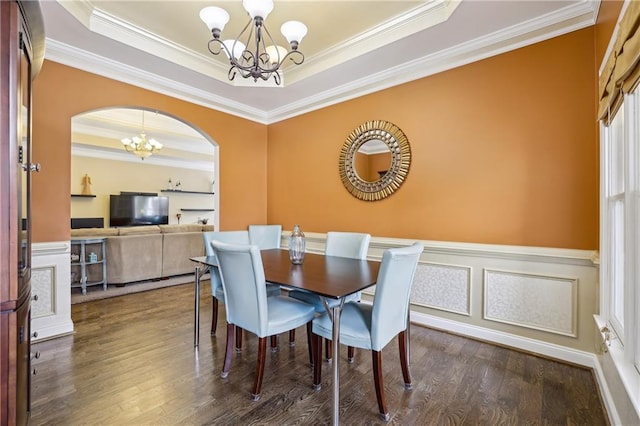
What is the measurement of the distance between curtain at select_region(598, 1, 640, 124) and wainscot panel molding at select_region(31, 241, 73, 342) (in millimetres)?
4090

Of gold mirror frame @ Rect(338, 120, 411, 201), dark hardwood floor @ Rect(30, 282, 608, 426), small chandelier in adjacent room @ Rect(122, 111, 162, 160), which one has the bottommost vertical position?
→ dark hardwood floor @ Rect(30, 282, 608, 426)

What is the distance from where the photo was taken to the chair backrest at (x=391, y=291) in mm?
1599

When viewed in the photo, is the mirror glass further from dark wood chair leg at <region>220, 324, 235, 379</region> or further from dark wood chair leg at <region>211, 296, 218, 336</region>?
dark wood chair leg at <region>220, 324, 235, 379</region>

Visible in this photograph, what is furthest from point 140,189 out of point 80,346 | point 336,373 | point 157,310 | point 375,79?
point 336,373

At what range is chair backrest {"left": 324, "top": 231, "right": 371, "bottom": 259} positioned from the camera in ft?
8.61

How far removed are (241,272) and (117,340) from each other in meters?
1.68

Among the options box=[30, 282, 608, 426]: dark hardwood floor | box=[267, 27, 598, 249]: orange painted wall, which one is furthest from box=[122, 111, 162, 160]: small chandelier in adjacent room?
box=[267, 27, 598, 249]: orange painted wall

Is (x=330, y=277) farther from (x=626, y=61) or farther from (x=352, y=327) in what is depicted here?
(x=626, y=61)

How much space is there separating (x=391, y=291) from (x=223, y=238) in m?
1.85

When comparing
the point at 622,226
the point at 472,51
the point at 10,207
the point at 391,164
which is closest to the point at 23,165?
the point at 10,207

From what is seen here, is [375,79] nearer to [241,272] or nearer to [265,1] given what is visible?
[265,1]

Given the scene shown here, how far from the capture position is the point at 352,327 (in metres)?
1.74

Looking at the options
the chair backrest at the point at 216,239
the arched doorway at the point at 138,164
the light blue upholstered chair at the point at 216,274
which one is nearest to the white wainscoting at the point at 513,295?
the light blue upholstered chair at the point at 216,274

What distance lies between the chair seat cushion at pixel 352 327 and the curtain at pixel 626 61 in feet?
5.40
